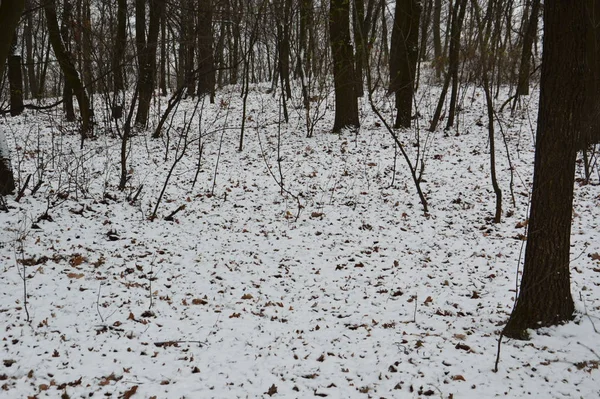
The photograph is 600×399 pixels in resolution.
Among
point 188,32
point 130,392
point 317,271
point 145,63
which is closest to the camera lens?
point 130,392

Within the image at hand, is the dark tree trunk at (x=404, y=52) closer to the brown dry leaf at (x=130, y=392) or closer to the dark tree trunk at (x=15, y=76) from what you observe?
the brown dry leaf at (x=130, y=392)

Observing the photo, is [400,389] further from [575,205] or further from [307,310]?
[575,205]

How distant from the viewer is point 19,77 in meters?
15.6

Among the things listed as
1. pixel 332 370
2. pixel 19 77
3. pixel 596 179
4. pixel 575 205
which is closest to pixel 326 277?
pixel 332 370

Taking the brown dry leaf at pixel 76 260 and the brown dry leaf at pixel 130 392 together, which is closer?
the brown dry leaf at pixel 130 392

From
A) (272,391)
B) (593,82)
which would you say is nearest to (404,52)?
(593,82)

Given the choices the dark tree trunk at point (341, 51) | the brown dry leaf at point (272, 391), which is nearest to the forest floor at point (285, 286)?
the brown dry leaf at point (272, 391)

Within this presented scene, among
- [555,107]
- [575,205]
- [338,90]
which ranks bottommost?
[575,205]

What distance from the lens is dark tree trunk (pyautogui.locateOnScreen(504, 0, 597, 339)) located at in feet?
11.8

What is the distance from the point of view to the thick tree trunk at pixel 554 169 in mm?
3604

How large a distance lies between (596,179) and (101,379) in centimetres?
945

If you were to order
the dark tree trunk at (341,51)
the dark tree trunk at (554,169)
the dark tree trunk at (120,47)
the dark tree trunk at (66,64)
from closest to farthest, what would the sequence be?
1. the dark tree trunk at (554,169)
2. the dark tree trunk at (66,64)
3. the dark tree trunk at (341,51)
4. the dark tree trunk at (120,47)

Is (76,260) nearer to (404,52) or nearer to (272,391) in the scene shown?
(272,391)

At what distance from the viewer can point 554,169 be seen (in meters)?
3.76
